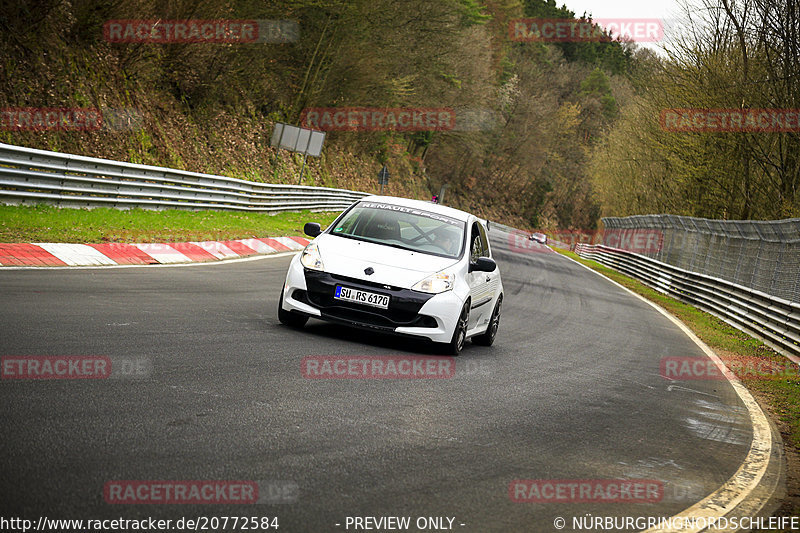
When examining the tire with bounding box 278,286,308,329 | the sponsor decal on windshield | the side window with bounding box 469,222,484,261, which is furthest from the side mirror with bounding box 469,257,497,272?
the tire with bounding box 278,286,308,329

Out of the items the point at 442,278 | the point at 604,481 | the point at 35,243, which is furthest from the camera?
the point at 35,243

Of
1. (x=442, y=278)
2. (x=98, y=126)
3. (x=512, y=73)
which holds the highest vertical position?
(x=512, y=73)

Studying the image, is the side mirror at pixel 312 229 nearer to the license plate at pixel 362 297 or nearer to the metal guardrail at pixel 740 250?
the license plate at pixel 362 297

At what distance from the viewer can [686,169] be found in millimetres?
32500

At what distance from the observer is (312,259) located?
923 cm

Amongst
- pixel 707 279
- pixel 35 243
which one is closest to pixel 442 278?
pixel 35 243

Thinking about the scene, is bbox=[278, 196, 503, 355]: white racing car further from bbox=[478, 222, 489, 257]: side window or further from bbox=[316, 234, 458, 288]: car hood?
bbox=[478, 222, 489, 257]: side window

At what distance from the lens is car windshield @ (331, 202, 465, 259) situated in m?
9.91

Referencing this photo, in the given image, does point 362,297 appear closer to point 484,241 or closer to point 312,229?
point 312,229

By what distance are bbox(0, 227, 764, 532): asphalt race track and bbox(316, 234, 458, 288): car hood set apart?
77 centimetres

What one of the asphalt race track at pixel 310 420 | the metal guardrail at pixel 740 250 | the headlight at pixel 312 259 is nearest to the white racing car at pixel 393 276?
the headlight at pixel 312 259

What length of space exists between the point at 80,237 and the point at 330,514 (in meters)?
11.4

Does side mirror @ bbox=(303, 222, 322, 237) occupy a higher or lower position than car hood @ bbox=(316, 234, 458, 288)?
higher

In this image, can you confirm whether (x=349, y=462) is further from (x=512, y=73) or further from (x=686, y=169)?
(x=512, y=73)
